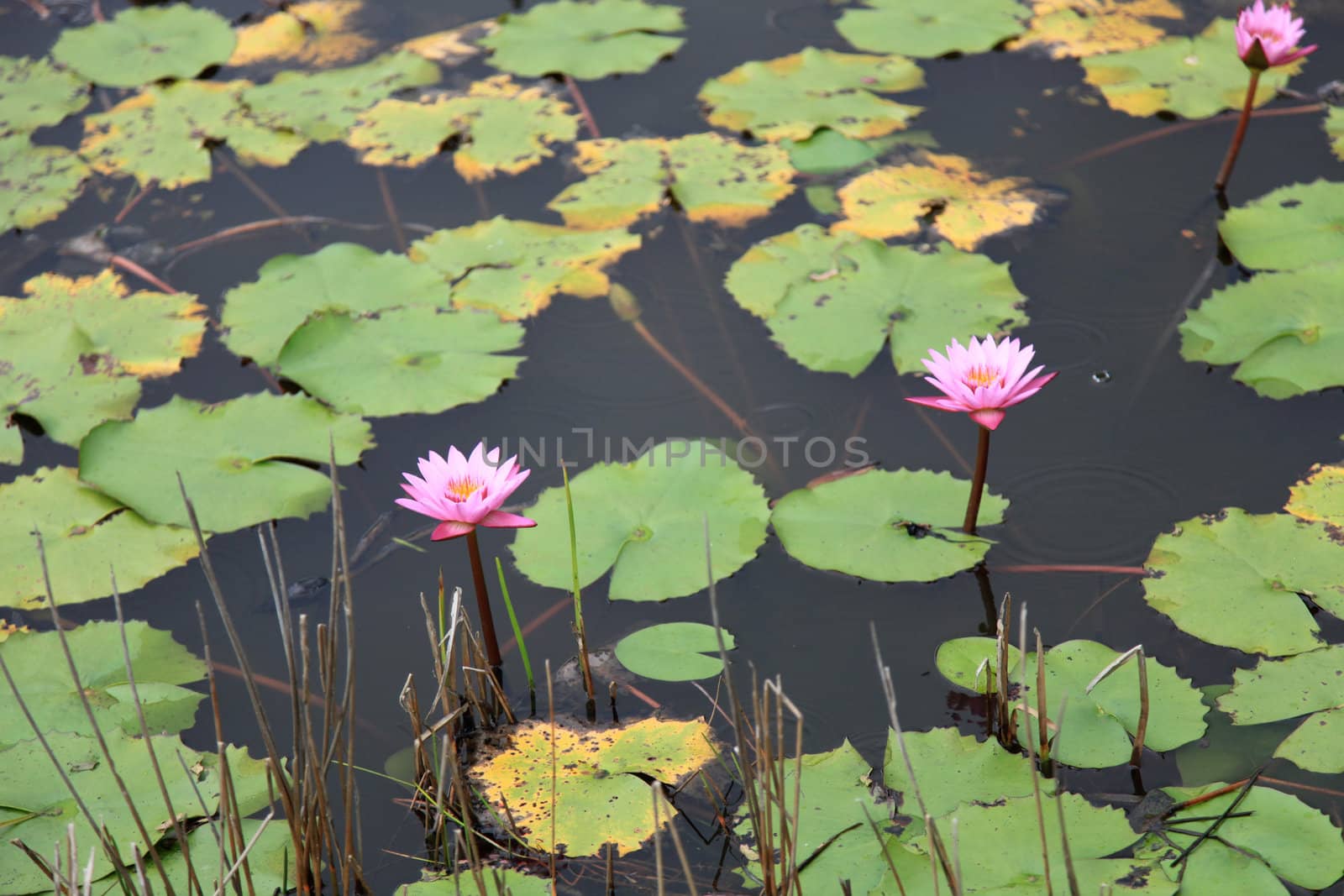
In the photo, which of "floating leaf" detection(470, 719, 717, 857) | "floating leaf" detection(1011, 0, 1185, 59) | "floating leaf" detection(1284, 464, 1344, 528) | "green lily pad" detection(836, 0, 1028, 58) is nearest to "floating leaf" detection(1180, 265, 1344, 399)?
"floating leaf" detection(1284, 464, 1344, 528)

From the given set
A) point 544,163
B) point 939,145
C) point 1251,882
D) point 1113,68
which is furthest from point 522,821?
point 1113,68

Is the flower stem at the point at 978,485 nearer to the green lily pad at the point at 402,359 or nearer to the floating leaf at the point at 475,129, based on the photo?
the green lily pad at the point at 402,359

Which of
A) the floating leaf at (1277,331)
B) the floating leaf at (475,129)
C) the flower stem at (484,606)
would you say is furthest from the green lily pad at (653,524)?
the floating leaf at (475,129)

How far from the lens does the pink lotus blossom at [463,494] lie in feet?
7.93

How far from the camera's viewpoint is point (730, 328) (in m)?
3.86

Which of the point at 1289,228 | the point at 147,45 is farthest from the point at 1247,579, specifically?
the point at 147,45

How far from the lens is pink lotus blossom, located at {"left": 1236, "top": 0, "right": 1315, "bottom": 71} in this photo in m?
3.92

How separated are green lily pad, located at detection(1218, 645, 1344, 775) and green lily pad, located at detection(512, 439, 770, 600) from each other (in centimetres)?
125

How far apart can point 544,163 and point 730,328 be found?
1368 millimetres

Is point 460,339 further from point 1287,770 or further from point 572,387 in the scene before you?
point 1287,770

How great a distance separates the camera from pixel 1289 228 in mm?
3846

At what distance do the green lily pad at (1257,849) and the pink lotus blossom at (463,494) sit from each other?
1416 mm

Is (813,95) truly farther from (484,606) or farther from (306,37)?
(484,606)

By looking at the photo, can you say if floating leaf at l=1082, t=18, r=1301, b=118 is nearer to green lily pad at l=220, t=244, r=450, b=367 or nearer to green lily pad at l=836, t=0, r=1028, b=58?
green lily pad at l=836, t=0, r=1028, b=58
